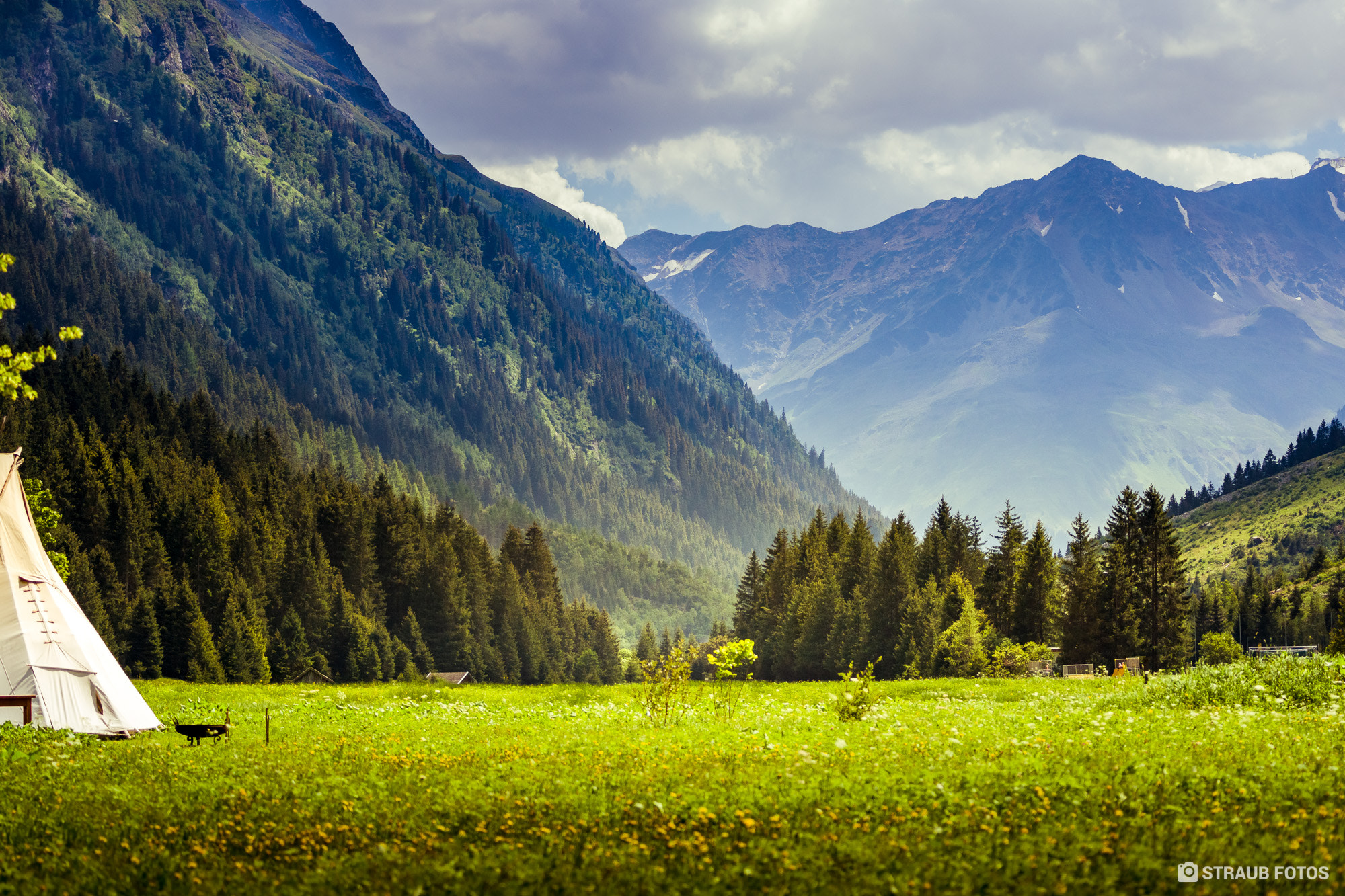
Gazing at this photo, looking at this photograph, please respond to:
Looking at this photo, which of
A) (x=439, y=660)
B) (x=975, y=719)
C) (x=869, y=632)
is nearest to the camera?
(x=975, y=719)

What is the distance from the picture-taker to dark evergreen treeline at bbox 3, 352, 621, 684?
3135 inches

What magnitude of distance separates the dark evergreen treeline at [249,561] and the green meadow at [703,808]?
59464 mm

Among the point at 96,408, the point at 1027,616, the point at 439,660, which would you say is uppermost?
the point at 96,408

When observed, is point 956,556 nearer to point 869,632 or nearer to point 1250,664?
point 869,632

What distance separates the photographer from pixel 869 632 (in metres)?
80.6

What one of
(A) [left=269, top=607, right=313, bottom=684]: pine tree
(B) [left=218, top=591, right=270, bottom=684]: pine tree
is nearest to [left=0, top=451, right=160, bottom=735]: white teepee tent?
(B) [left=218, top=591, right=270, bottom=684]: pine tree

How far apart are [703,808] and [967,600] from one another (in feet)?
207

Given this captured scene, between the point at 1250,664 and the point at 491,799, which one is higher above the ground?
the point at 1250,664

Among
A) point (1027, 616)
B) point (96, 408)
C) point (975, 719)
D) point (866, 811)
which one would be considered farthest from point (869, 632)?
point (96, 408)

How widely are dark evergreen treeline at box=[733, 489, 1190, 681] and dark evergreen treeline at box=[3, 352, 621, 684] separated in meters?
32.9

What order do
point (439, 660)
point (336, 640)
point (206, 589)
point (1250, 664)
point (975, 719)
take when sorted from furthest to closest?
point (439, 660)
point (336, 640)
point (206, 589)
point (1250, 664)
point (975, 719)

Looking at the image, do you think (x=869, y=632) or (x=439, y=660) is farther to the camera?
(x=439, y=660)

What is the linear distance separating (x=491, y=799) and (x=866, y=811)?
6207mm

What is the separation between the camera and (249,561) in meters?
93.4
